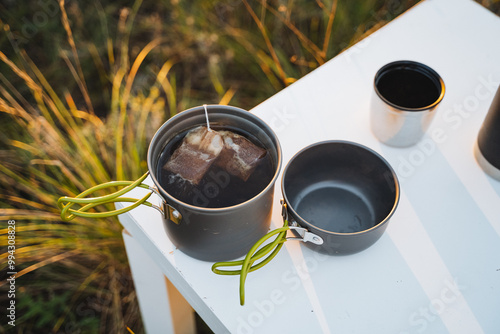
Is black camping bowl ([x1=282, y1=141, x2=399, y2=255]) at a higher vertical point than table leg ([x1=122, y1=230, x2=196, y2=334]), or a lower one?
higher

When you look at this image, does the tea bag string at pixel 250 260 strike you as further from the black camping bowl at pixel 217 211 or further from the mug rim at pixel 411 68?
the mug rim at pixel 411 68

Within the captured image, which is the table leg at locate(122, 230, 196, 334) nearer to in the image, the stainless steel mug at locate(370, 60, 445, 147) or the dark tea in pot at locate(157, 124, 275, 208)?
the dark tea in pot at locate(157, 124, 275, 208)

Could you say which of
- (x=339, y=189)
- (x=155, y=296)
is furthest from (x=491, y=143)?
(x=155, y=296)

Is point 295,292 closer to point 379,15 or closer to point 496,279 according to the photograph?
point 496,279

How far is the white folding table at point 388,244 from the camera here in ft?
2.41

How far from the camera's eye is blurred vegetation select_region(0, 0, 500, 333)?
4.23 ft

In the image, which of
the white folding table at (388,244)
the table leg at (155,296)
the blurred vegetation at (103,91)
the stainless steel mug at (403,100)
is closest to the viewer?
the white folding table at (388,244)

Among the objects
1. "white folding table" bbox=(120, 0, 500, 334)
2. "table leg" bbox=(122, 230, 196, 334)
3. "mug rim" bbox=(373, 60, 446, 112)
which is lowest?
"table leg" bbox=(122, 230, 196, 334)

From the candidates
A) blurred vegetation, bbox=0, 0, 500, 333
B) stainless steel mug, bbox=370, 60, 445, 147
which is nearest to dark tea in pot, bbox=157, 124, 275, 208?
stainless steel mug, bbox=370, 60, 445, 147

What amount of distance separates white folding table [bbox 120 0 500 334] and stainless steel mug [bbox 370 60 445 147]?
38 mm

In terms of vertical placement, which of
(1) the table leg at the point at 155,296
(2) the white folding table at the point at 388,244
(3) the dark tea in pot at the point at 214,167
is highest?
(3) the dark tea in pot at the point at 214,167

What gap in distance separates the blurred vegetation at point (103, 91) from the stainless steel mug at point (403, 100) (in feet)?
1.34

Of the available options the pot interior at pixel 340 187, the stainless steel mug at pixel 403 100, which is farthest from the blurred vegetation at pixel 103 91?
the pot interior at pixel 340 187

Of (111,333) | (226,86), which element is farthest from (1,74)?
(111,333)
